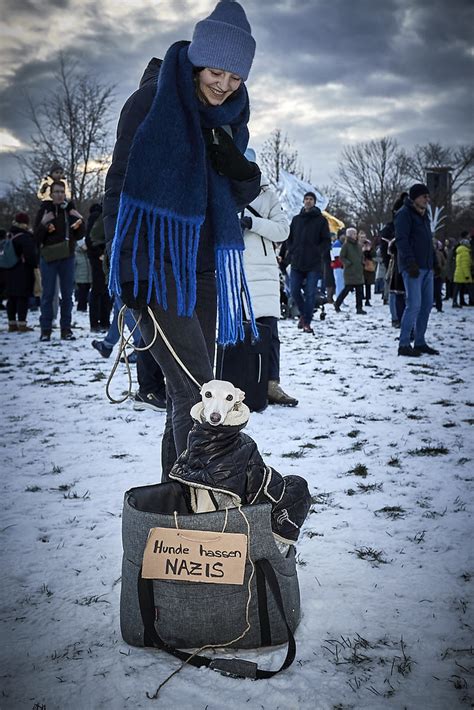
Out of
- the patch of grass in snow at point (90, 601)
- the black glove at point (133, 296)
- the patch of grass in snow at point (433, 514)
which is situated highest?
the black glove at point (133, 296)

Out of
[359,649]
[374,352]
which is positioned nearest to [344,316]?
[374,352]

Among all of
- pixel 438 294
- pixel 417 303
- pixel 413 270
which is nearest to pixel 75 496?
pixel 413 270

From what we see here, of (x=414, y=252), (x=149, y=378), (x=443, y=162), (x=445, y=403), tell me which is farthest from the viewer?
(x=443, y=162)

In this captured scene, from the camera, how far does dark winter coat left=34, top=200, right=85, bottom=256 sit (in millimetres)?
7824

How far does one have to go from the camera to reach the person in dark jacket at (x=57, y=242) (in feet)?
25.7

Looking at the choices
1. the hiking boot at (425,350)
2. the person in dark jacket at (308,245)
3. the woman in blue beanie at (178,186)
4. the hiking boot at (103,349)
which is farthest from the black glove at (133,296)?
the person in dark jacket at (308,245)

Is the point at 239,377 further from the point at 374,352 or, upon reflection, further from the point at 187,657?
the point at 374,352

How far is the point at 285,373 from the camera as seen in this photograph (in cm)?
609

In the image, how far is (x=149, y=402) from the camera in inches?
188

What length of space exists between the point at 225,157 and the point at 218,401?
106cm

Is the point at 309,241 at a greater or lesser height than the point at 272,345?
greater

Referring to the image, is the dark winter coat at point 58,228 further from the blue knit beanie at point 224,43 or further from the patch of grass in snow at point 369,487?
the patch of grass in snow at point 369,487

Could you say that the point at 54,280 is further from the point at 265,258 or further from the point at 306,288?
the point at 265,258

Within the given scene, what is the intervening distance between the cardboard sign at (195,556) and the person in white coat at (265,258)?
3.03 m
